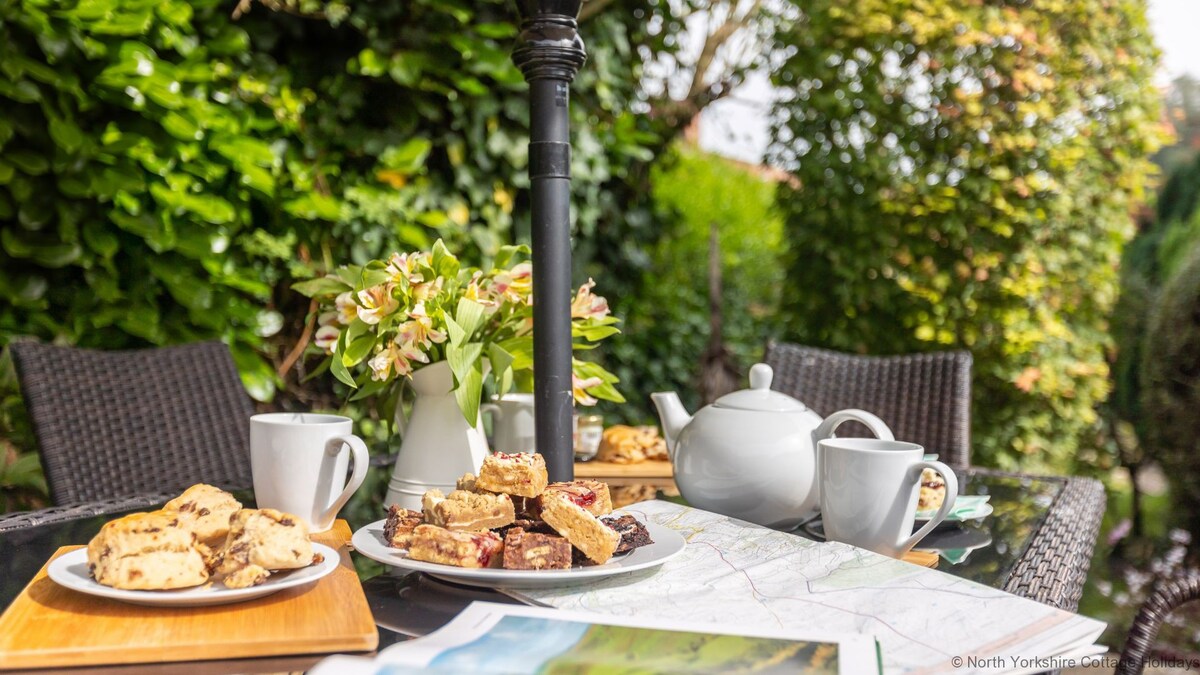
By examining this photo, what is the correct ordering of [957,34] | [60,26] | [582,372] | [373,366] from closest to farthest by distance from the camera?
1. [373,366]
2. [582,372]
3. [60,26]
4. [957,34]

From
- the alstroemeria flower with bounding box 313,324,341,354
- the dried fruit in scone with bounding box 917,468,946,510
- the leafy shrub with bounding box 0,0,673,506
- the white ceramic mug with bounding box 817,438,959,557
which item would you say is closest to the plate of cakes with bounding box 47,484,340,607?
the alstroemeria flower with bounding box 313,324,341,354

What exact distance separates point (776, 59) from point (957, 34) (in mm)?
736

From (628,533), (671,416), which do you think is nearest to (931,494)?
(671,416)

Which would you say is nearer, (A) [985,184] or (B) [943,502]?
(B) [943,502]

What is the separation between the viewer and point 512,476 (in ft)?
2.89

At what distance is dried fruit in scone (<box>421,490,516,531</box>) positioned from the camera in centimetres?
87

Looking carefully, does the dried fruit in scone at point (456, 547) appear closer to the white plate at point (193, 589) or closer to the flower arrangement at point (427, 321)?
the white plate at point (193, 589)

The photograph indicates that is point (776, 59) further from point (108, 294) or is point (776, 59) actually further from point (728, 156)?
point (108, 294)

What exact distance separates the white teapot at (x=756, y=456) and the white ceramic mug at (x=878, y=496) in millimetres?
97

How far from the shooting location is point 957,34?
331cm

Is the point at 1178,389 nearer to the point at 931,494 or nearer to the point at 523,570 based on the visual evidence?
the point at 931,494

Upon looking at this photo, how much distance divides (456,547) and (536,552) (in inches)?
2.9

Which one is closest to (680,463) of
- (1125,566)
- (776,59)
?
(776,59)

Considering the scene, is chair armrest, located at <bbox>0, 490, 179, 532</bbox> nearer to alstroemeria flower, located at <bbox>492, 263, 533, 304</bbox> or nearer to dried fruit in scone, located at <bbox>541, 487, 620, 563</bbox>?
alstroemeria flower, located at <bbox>492, 263, 533, 304</bbox>
